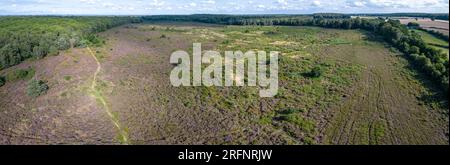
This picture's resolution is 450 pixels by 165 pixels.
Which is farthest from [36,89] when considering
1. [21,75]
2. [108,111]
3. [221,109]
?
[221,109]

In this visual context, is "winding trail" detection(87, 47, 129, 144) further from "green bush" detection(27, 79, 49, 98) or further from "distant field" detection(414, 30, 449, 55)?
"distant field" detection(414, 30, 449, 55)

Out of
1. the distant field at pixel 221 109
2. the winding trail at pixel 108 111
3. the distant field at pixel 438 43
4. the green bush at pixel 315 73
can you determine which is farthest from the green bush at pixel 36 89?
the distant field at pixel 438 43

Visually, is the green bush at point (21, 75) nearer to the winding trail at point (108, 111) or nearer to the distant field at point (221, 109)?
the distant field at point (221, 109)

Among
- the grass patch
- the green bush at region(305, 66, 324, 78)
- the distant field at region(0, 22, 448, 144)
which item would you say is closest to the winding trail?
the distant field at region(0, 22, 448, 144)
